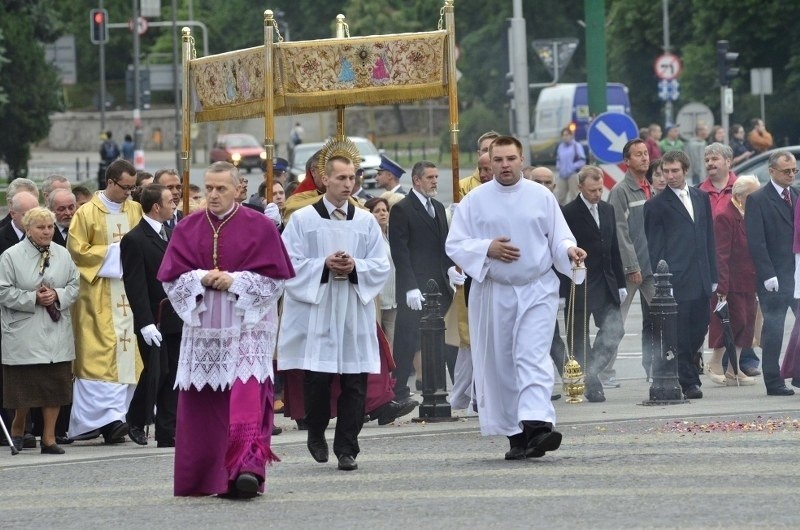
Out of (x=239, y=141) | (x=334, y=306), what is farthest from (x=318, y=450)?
(x=239, y=141)

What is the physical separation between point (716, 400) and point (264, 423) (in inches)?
205

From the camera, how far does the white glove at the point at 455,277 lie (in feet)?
43.1

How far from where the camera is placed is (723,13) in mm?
55344

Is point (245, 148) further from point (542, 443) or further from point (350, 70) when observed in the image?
point (542, 443)

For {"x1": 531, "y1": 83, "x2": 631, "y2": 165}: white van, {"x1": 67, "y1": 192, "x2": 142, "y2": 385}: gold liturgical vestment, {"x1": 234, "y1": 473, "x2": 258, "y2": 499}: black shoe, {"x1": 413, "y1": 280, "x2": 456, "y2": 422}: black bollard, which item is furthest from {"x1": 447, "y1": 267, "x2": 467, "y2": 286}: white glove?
{"x1": 531, "y1": 83, "x2": 631, "y2": 165}: white van

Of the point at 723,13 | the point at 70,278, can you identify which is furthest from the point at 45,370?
the point at 723,13

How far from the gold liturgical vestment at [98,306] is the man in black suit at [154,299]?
0.23 meters

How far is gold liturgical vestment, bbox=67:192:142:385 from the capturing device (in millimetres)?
13094

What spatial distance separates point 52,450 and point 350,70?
12.8 feet

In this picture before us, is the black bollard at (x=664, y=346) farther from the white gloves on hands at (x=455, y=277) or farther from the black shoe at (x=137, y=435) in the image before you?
the black shoe at (x=137, y=435)

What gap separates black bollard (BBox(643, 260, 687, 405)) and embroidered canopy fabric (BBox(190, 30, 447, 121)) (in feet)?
7.50

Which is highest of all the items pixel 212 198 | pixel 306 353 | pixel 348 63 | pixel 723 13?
pixel 723 13

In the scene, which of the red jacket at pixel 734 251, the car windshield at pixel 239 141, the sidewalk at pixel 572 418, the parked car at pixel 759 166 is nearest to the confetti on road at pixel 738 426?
the sidewalk at pixel 572 418

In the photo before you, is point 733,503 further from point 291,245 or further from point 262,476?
point 291,245
